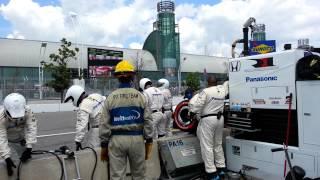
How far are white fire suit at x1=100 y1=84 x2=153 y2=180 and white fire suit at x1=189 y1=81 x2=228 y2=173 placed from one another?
78.3 inches

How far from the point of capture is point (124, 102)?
4.94 metres

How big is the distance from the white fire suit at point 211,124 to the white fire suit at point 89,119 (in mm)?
1590

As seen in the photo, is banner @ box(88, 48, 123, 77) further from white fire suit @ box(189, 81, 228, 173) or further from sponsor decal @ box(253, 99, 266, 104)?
sponsor decal @ box(253, 99, 266, 104)

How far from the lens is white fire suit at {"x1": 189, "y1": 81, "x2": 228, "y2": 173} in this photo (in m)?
6.76

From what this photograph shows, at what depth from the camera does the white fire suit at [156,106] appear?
30.3 feet

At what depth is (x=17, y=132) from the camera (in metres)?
5.60

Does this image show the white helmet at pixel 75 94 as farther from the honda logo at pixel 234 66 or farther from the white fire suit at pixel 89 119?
the honda logo at pixel 234 66

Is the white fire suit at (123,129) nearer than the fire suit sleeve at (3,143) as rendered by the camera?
Yes

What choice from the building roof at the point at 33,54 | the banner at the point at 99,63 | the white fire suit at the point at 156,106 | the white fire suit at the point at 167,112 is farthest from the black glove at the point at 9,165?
the building roof at the point at 33,54

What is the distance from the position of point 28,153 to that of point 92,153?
3.38ft

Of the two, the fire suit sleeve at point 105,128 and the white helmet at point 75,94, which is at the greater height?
the white helmet at point 75,94

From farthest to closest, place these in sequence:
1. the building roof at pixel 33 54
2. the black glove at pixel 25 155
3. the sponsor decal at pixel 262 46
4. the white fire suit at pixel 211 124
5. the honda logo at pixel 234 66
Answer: the building roof at pixel 33 54
the sponsor decal at pixel 262 46
the white fire suit at pixel 211 124
the honda logo at pixel 234 66
the black glove at pixel 25 155

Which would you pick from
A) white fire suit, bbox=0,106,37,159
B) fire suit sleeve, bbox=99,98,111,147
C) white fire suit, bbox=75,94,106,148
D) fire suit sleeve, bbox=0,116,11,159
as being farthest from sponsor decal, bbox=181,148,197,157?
fire suit sleeve, bbox=0,116,11,159

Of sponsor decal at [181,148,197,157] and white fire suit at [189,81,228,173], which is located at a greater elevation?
white fire suit at [189,81,228,173]
